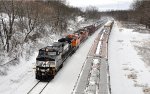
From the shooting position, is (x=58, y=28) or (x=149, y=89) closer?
(x=149, y=89)

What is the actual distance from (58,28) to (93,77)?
36535mm

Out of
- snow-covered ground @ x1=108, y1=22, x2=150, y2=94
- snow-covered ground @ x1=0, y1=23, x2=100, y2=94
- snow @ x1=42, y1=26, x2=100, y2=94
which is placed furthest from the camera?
snow-covered ground @ x1=108, y1=22, x2=150, y2=94

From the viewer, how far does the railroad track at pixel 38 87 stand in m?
19.3

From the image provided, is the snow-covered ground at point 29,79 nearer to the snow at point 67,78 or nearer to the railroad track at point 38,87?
the snow at point 67,78

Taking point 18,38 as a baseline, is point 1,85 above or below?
below

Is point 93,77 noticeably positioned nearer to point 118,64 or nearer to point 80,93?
point 80,93

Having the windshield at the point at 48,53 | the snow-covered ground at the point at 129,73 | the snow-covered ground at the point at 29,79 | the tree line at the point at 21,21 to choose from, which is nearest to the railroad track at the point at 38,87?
the snow-covered ground at the point at 29,79

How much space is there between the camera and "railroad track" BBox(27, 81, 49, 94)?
63.4 feet

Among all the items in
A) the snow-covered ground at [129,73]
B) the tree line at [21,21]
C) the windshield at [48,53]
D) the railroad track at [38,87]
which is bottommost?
the railroad track at [38,87]

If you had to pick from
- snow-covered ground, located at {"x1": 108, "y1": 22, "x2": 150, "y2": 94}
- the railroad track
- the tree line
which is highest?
the tree line

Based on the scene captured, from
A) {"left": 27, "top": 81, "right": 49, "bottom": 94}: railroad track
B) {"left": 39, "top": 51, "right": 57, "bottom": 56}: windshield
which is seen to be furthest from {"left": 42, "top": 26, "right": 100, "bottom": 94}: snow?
{"left": 39, "top": 51, "right": 57, "bottom": 56}: windshield

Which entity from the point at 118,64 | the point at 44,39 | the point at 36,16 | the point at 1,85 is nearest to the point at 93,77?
the point at 1,85

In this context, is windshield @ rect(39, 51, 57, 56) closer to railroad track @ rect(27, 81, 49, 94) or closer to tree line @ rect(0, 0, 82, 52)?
railroad track @ rect(27, 81, 49, 94)

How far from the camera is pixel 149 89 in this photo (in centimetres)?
2052
